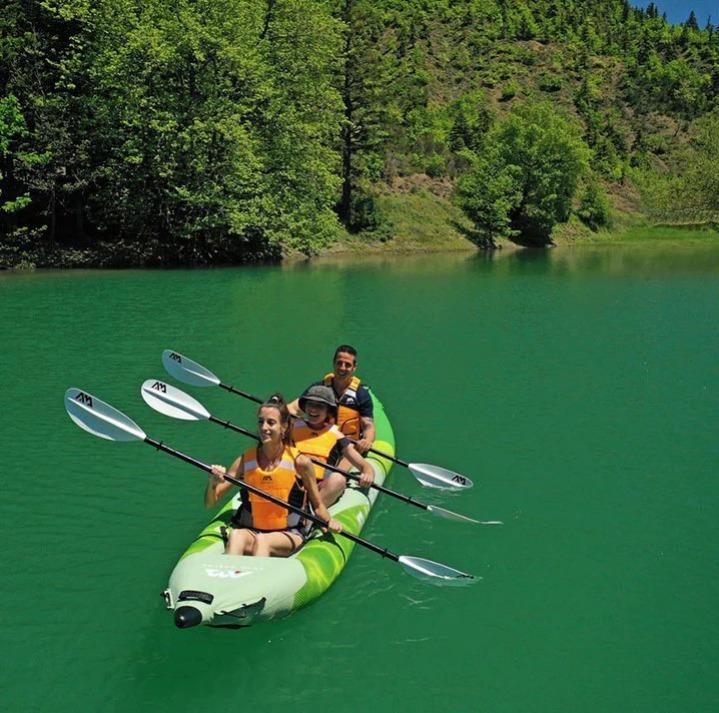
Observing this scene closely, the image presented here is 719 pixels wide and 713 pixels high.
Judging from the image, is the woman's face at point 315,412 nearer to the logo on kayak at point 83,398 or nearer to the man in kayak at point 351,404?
the man in kayak at point 351,404

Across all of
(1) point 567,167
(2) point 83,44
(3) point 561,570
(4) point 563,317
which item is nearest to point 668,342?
(4) point 563,317

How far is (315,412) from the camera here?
5.90 meters

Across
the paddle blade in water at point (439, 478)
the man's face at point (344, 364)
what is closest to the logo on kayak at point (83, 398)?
the man's face at point (344, 364)

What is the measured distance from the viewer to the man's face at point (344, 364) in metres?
6.81

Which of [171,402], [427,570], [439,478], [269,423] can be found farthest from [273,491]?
[171,402]

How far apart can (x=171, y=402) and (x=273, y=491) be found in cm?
222

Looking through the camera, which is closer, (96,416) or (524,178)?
(96,416)

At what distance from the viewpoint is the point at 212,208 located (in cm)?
2611

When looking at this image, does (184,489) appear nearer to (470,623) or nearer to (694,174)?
(470,623)

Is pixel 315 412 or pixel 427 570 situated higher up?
pixel 315 412

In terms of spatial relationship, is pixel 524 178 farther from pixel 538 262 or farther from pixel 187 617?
pixel 187 617

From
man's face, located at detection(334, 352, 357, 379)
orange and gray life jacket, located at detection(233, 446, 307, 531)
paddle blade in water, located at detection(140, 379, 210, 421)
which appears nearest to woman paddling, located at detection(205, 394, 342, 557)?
orange and gray life jacket, located at detection(233, 446, 307, 531)

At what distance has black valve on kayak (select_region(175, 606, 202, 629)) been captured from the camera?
401 cm

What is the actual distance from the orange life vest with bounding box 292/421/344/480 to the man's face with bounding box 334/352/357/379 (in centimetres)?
87
